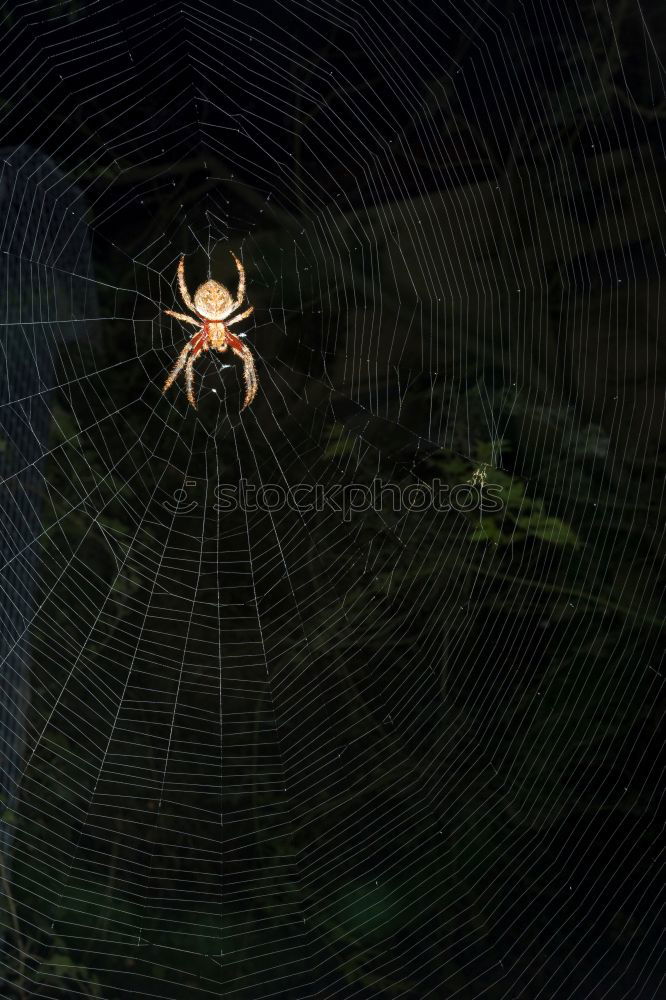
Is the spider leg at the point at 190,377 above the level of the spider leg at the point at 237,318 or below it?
below

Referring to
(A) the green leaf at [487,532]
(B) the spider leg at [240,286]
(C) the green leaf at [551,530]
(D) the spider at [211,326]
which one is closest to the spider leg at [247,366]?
(D) the spider at [211,326]

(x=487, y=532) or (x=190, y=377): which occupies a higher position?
(x=190, y=377)

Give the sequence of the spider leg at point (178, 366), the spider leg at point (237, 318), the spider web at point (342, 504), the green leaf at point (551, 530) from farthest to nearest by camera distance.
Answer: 1. the spider leg at point (237, 318)
2. the spider leg at point (178, 366)
3. the green leaf at point (551, 530)
4. the spider web at point (342, 504)

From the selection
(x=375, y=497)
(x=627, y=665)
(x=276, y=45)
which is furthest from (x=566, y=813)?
(x=276, y=45)

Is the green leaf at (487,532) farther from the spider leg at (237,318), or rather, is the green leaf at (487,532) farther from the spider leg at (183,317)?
the spider leg at (183,317)

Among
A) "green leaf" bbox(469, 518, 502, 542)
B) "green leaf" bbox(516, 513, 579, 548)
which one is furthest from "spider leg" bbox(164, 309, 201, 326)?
"green leaf" bbox(516, 513, 579, 548)

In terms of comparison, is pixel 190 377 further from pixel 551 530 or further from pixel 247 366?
pixel 551 530

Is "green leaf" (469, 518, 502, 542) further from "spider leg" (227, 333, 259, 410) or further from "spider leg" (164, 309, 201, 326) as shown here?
"spider leg" (164, 309, 201, 326)

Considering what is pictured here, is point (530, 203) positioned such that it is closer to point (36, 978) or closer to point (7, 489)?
point (7, 489)

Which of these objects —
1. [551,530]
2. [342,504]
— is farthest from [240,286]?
[551,530]
